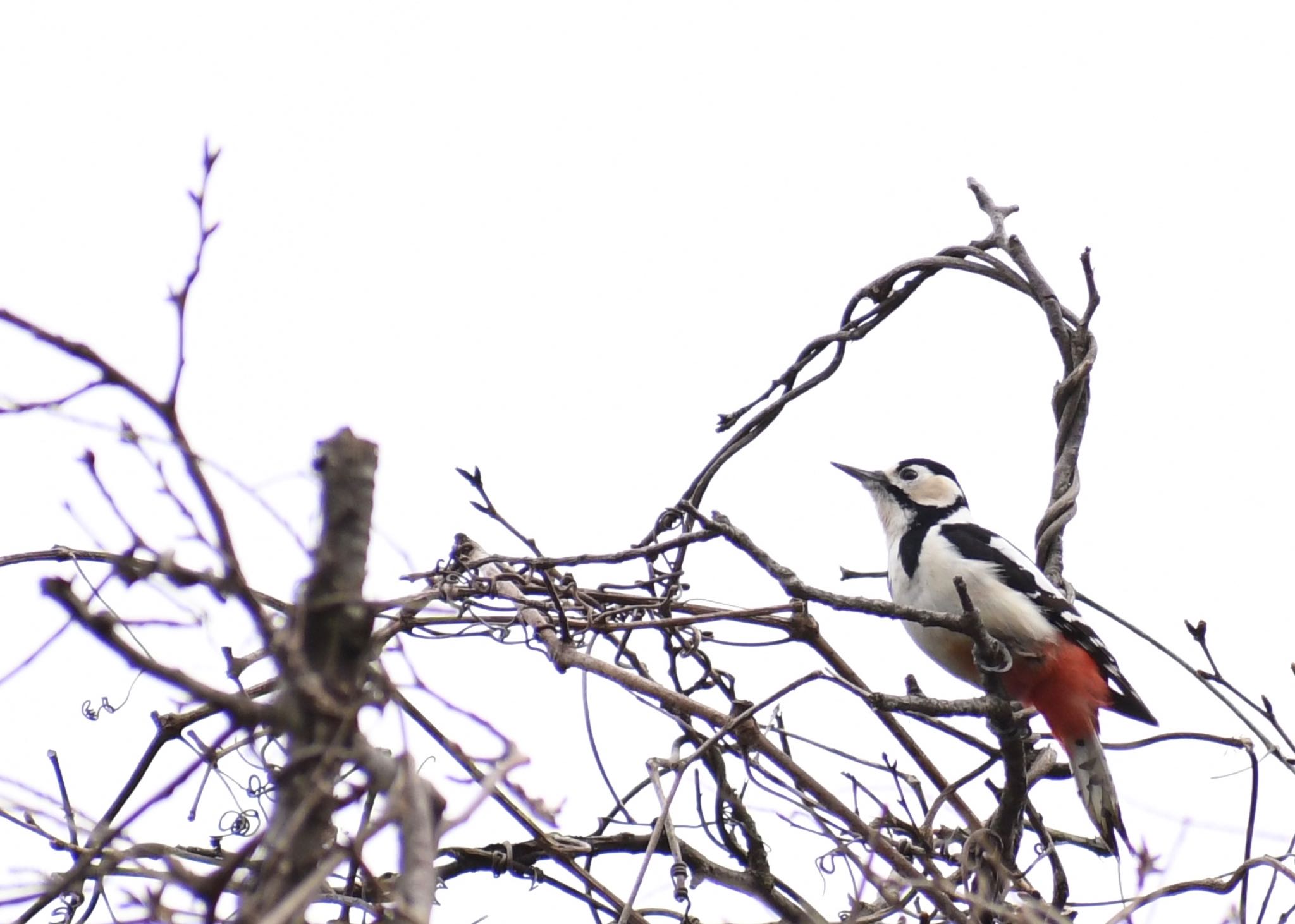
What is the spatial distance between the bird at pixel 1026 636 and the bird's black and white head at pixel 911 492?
77 mm

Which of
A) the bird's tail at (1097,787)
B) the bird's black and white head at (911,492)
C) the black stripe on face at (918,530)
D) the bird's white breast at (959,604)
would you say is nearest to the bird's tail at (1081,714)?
the bird's tail at (1097,787)

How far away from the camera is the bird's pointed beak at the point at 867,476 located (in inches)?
191

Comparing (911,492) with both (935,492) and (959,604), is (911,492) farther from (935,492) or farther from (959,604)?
(959,604)

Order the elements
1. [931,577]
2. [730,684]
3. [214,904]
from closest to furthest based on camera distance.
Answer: [214,904] < [730,684] < [931,577]

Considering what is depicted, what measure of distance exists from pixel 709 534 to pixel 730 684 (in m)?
0.43

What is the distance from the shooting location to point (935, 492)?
187 inches

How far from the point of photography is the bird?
3322 millimetres

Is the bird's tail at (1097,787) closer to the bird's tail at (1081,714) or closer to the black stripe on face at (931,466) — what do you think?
the bird's tail at (1081,714)

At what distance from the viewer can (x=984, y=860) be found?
2.67m

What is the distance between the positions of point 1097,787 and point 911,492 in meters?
1.67

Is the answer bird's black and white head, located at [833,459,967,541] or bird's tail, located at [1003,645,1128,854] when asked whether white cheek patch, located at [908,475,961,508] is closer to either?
bird's black and white head, located at [833,459,967,541]

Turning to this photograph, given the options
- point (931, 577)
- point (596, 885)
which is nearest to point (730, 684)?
point (596, 885)

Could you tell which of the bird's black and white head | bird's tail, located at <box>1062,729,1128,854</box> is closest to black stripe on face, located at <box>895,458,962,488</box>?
the bird's black and white head

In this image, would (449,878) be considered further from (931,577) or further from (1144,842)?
(931,577)
